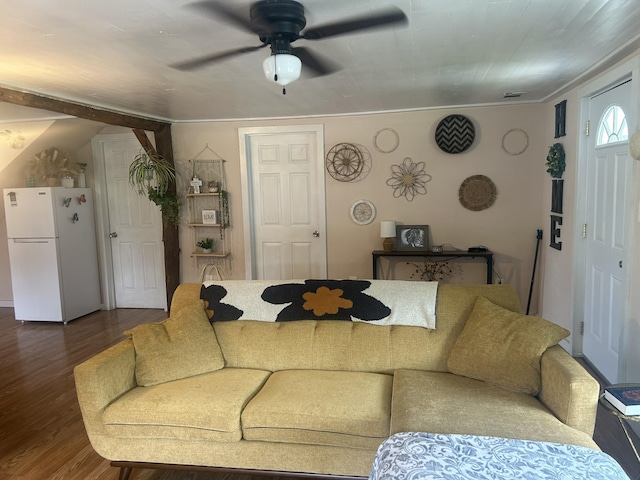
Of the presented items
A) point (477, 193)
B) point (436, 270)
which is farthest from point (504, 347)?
point (477, 193)

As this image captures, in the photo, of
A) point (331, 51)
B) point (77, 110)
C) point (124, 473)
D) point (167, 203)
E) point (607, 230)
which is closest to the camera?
point (124, 473)

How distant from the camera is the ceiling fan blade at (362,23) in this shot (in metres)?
1.87

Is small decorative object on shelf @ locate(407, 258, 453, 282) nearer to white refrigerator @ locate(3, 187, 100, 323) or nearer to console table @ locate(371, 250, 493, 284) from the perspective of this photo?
console table @ locate(371, 250, 493, 284)

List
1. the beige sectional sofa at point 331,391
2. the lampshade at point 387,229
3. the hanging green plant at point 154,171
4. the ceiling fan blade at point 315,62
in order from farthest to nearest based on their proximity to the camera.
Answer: the hanging green plant at point 154,171
the lampshade at point 387,229
the ceiling fan blade at point 315,62
the beige sectional sofa at point 331,391

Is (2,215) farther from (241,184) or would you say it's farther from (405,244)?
(405,244)

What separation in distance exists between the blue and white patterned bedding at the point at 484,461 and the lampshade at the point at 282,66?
1536 mm

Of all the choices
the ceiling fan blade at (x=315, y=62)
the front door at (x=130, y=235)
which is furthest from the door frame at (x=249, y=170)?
the ceiling fan blade at (x=315, y=62)

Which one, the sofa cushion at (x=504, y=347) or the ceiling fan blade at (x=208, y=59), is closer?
the sofa cushion at (x=504, y=347)

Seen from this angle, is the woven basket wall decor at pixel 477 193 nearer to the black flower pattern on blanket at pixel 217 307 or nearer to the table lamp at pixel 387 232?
the table lamp at pixel 387 232

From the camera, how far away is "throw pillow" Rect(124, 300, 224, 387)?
218 cm

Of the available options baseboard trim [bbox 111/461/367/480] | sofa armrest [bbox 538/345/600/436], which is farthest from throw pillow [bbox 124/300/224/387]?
sofa armrest [bbox 538/345/600/436]

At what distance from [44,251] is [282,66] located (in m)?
4.09

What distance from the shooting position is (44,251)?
4676 millimetres

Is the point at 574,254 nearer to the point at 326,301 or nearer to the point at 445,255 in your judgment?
the point at 445,255
